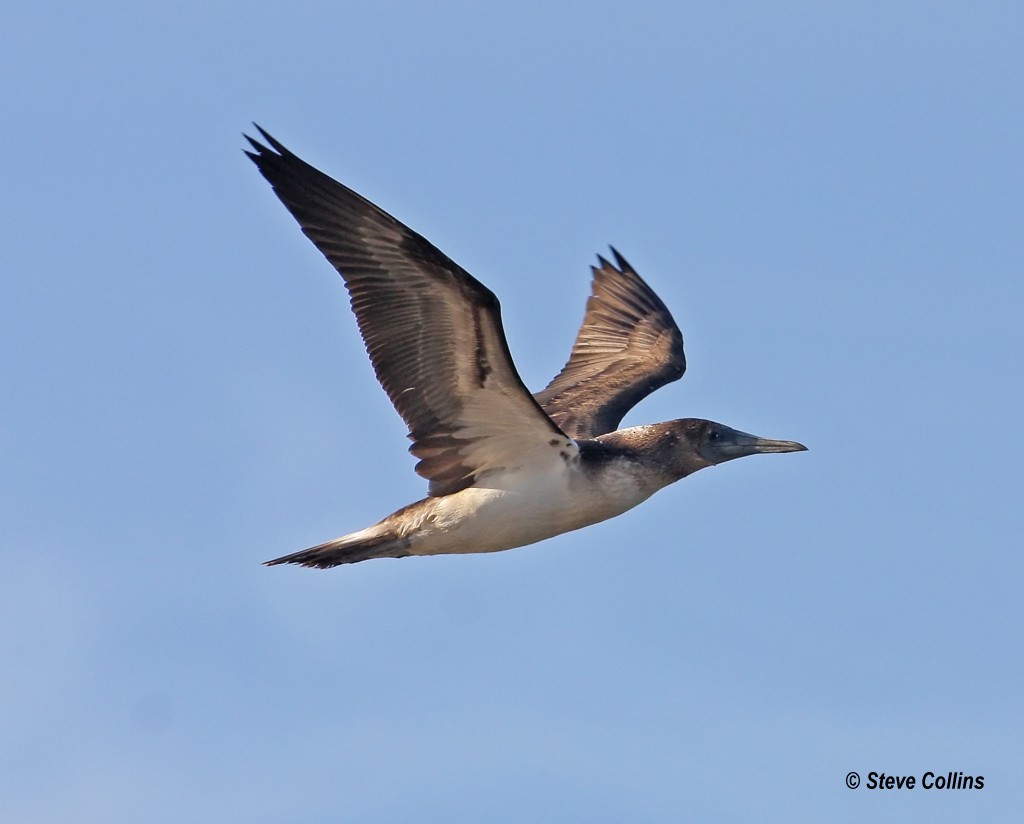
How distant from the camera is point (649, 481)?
13.9 meters

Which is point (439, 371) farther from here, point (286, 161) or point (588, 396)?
point (588, 396)

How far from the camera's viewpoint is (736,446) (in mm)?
14453

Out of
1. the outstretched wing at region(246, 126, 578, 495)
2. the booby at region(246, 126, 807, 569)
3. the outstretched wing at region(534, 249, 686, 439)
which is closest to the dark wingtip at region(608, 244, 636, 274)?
the outstretched wing at region(534, 249, 686, 439)

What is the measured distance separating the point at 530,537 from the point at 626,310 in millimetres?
5756

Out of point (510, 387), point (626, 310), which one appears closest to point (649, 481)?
point (510, 387)

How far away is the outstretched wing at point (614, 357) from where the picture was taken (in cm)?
1625

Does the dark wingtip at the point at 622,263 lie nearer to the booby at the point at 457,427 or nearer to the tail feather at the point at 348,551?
the booby at the point at 457,427

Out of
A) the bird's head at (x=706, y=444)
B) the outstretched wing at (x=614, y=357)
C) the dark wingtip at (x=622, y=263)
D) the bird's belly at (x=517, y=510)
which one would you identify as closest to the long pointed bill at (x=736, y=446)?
the bird's head at (x=706, y=444)

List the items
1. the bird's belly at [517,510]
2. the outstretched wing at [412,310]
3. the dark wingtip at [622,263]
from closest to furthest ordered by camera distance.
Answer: the outstretched wing at [412,310]
the bird's belly at [517,510]
the dark wingtip at [622,263]

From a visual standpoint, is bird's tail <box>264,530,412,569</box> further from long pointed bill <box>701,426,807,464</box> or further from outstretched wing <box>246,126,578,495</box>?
long pointed bill <box>701,426,807,464</box>

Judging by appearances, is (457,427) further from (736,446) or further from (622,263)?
(622,263)

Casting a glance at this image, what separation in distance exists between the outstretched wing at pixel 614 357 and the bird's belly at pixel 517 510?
2012 mm

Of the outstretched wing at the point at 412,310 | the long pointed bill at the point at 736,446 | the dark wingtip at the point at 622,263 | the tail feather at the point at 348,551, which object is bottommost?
the tail feather at the point at 348,551

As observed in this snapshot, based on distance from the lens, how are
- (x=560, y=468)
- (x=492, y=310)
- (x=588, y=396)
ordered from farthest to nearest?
(x=588, y=396), (x=560, y=468), (x=492, y=310)
